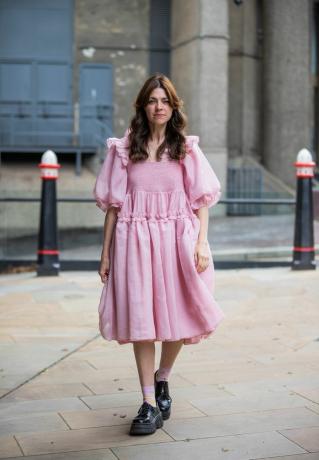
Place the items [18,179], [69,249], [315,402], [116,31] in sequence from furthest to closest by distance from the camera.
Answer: [116,31] → [18,179] → [69,249] → [315,402]

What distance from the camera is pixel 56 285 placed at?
28.8ft

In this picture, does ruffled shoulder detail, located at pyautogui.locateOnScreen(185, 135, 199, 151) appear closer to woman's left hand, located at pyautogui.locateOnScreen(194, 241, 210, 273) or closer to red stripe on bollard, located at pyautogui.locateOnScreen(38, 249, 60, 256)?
woman's left hand, located at pyautogui.locateOnScreen(194, 241, 210, 273)

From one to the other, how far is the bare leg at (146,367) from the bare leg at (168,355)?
0.56ft

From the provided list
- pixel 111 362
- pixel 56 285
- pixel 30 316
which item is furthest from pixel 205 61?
pixel 111 362

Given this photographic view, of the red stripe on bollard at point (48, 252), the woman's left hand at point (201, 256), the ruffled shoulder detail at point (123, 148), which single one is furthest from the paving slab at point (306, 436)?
the red stripe on bollard at point (48, 252)

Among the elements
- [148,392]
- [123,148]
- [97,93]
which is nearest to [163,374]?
[148,392]

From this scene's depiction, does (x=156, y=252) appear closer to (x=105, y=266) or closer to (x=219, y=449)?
(x=105, y=266)

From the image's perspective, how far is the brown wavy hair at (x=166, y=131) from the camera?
4.13 metres

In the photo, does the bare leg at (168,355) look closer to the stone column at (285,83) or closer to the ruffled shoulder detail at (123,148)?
the ruffled shoulder detail at (123,148)

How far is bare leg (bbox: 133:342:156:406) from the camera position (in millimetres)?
4086

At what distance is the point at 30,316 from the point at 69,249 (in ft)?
10.4

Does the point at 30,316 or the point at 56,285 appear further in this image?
the point at 56,285

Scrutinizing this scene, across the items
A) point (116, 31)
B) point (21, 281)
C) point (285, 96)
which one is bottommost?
point (21, 281)

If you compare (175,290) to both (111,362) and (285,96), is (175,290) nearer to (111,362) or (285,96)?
(111,362)
